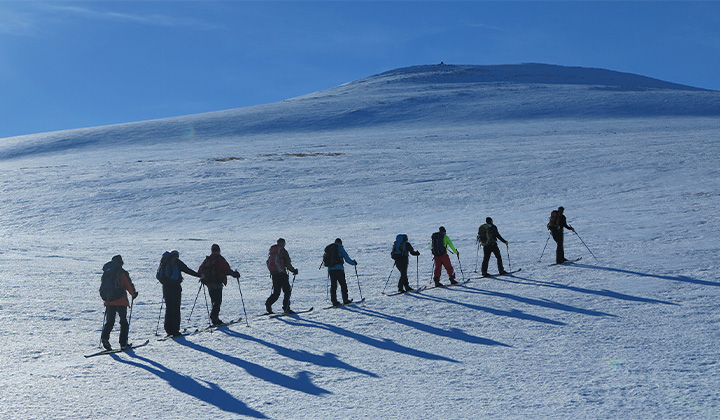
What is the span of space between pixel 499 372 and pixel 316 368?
217cm

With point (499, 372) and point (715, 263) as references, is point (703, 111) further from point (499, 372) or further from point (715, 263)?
point (499, 372)

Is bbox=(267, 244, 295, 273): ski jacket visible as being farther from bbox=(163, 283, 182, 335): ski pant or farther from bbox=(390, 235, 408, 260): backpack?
bbox=(390, 235, 408, 260): backpack

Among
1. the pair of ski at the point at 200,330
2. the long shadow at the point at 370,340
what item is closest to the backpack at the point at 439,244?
the long shadow at the point at 370,340

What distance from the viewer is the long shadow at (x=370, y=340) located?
24.9 ft

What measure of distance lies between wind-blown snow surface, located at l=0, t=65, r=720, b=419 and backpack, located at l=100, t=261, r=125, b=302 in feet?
2.77

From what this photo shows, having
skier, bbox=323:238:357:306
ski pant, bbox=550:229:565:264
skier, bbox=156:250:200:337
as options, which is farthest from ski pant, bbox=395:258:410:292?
skier, bbox=156:250:200:337

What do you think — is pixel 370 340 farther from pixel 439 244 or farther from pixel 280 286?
pixel 439 244

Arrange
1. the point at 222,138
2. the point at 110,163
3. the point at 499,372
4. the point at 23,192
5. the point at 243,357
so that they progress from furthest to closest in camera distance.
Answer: the point at 222,138
the point at 110,163
the point at 23,192
the point at 243,357
the point at 499,372

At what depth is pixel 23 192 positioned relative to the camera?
30.1m

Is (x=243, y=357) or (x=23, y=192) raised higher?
(x=23, y=192)

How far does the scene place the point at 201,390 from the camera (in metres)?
6.61

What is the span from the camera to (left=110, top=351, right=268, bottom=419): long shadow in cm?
604

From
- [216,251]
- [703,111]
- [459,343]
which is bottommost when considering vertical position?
[459,343]

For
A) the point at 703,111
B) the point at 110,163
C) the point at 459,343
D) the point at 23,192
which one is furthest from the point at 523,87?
the point at 459,343
